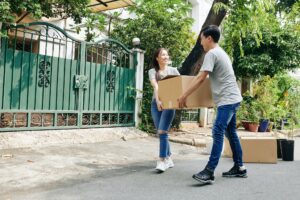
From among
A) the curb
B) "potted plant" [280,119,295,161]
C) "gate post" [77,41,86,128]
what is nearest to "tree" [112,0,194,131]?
the curb

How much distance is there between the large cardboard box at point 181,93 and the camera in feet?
12.9

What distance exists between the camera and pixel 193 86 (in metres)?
3.79

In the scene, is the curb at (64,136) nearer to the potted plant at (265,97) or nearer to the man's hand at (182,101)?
the man's hand at (182,101)

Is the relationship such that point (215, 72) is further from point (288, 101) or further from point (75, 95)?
point (288, 101)

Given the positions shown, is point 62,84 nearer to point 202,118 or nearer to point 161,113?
point 161,113

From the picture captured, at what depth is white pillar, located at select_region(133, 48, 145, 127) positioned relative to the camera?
8.20 m

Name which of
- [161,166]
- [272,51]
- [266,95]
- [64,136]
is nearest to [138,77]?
[64,136]

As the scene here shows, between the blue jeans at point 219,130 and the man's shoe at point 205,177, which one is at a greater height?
the blue jeans at point 219,130

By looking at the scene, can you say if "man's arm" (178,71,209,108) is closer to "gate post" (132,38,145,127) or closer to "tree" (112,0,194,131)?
"gate post" (132,38,145,127)

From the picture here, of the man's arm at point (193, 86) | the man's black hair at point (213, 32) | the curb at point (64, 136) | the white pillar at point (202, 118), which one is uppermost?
the man's black hair at point (213, 32)

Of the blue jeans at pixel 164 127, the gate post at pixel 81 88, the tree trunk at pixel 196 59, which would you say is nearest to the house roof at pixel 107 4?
the gate post at pixel 81 88

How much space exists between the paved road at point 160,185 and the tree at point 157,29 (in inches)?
163

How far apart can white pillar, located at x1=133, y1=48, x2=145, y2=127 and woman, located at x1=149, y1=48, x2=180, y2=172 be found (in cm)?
357

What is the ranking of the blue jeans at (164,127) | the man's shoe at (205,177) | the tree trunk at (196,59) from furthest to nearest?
the tree trunk at (196,59), the blue jeans at (164,127), the man's shoe at (205,177)
